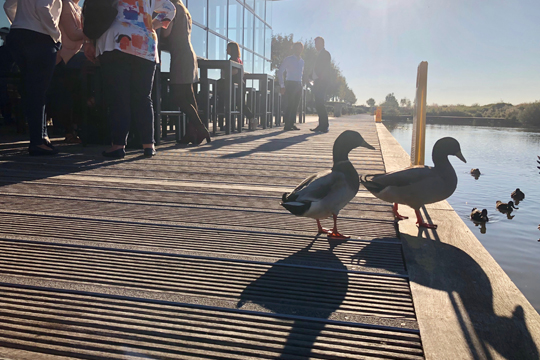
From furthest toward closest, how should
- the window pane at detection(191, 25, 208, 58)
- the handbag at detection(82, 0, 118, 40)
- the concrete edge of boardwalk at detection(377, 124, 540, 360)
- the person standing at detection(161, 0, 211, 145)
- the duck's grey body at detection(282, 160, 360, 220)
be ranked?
the window pane at detection(191, 25, 208, 58) → the person standing at detection(161, 0, 211, 145) → the handbag at detection(82, 0, 118, 40) → the duck's grey body at detection(282, 160, 360, 220) → the concrete edge of boardwalk at detection(377, 124, 540, 360)

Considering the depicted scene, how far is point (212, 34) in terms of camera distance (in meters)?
13.3

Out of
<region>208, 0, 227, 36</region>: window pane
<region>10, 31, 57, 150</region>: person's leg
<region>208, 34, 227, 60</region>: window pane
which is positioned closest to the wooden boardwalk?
<region>10, 31, 57, 150</region>: person's leg

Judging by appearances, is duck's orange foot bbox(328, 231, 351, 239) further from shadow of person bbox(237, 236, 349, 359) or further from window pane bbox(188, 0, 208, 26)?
window pane bbox(188, 0, 208, 26)

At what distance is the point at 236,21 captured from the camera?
1566 cm

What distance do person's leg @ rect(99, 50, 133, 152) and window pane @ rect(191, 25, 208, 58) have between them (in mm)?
7471

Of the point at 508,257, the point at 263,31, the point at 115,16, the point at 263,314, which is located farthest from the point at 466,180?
the point at 263,31

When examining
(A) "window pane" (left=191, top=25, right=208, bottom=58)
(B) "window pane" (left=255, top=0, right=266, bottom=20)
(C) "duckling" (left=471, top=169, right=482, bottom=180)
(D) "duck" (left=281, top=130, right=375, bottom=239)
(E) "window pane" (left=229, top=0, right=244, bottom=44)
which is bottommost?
(C) "duckling" (left=471, top=169, right=482, bottom=180)

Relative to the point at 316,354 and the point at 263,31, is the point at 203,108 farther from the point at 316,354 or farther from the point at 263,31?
the point at 263,31

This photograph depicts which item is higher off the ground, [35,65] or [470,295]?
[35,65]

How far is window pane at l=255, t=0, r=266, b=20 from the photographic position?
60.9ft

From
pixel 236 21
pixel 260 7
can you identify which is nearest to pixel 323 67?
pixel 236 21

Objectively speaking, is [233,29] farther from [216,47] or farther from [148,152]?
[148,152]

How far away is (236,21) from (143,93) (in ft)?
38.5

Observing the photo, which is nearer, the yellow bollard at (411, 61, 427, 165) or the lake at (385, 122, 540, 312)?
the lake at (385, 122, 540, 312)
